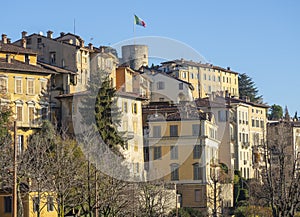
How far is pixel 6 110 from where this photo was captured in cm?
5831

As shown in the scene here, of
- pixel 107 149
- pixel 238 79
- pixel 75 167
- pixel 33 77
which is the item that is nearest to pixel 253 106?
pixel 238 79

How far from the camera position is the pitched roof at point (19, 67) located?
6969 centimetres

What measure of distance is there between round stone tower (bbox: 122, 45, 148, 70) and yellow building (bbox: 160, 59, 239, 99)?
3.11 metres

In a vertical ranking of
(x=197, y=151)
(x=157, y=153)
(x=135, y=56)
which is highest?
(x=135, y=56)

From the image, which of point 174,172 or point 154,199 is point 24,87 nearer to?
point 174,172

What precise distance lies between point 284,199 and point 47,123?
32.7 meters

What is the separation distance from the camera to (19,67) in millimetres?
70875

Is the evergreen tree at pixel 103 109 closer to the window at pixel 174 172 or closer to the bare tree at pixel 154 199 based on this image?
the bare tree at pixel 154 199

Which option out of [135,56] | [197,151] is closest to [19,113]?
[197,151]

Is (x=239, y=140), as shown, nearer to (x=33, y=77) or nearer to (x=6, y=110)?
(x=33, y=77)

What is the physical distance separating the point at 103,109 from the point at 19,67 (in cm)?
929

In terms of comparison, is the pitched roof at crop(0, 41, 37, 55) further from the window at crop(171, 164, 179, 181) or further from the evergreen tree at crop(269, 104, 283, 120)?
the evergreen tree at crop(269, 104, 283, 120)

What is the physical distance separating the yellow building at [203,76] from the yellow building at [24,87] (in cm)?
3866

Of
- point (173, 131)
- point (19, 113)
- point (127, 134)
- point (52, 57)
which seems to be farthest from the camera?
point (52, 57)
